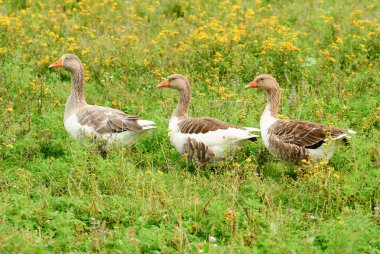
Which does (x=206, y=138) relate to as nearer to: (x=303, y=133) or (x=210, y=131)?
(x=210, y=131)

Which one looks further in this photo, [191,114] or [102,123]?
[191,114]

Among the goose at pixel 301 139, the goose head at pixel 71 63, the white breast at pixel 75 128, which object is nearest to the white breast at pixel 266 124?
the goose at pixel 301 139

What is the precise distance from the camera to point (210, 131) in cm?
760

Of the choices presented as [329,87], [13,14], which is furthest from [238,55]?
[13,14]

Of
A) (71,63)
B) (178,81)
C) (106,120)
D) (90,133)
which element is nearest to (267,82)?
(178,81)

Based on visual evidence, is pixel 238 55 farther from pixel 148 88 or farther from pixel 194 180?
pixel 194 180

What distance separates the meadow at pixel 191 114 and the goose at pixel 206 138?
21 cm

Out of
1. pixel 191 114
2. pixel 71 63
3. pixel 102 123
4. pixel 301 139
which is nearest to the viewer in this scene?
pixel 301 139

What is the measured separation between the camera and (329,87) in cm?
979

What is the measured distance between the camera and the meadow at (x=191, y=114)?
580 centimetres

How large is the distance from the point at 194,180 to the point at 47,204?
66.3 inches

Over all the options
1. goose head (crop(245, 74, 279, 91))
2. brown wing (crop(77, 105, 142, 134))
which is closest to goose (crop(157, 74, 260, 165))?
brown wing (crop(77, 105, 142, 134))

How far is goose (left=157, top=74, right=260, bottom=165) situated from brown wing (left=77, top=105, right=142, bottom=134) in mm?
487

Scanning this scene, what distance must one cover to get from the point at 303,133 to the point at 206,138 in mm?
1084
